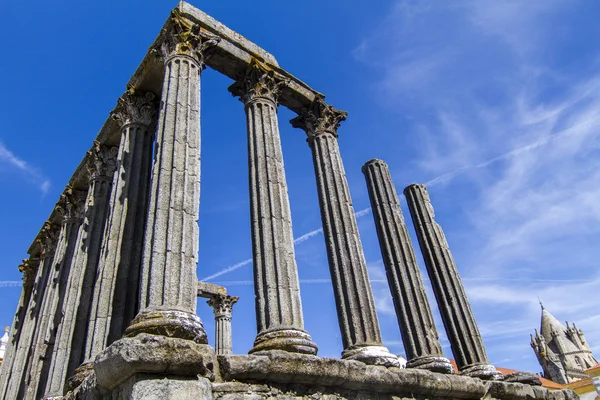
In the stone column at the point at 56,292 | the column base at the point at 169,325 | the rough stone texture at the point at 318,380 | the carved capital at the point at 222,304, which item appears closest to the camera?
the rough stone texture at the point at 318,380

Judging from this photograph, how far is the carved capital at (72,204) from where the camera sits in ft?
56.6

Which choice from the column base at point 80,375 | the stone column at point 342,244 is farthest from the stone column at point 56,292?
the stone column at point 342,244

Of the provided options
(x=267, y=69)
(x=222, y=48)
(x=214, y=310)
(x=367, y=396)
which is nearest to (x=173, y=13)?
(x=222, y=48)

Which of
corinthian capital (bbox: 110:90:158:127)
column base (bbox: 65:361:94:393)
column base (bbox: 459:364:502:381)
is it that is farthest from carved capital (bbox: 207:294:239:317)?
column base (bbox: 65:361:94:393)

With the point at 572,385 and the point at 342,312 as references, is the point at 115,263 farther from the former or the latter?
the point at 572,385

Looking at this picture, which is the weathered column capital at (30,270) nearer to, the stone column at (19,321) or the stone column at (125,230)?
the stone column at (19,321)

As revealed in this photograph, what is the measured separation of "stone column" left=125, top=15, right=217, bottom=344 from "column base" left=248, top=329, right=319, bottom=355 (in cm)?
166

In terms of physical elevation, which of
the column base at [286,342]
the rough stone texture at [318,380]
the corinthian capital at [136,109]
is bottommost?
the rough stone texture at [318,380]

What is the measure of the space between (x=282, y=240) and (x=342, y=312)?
2.51 meters

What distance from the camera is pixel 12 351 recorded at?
1908 centimetres

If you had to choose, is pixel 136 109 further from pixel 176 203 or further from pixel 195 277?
pixel 195 277

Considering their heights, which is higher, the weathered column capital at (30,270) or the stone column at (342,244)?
the weathered column capital at (30,270)

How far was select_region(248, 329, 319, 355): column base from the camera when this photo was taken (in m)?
7.99

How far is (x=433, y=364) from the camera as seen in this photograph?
1091 centimetres
